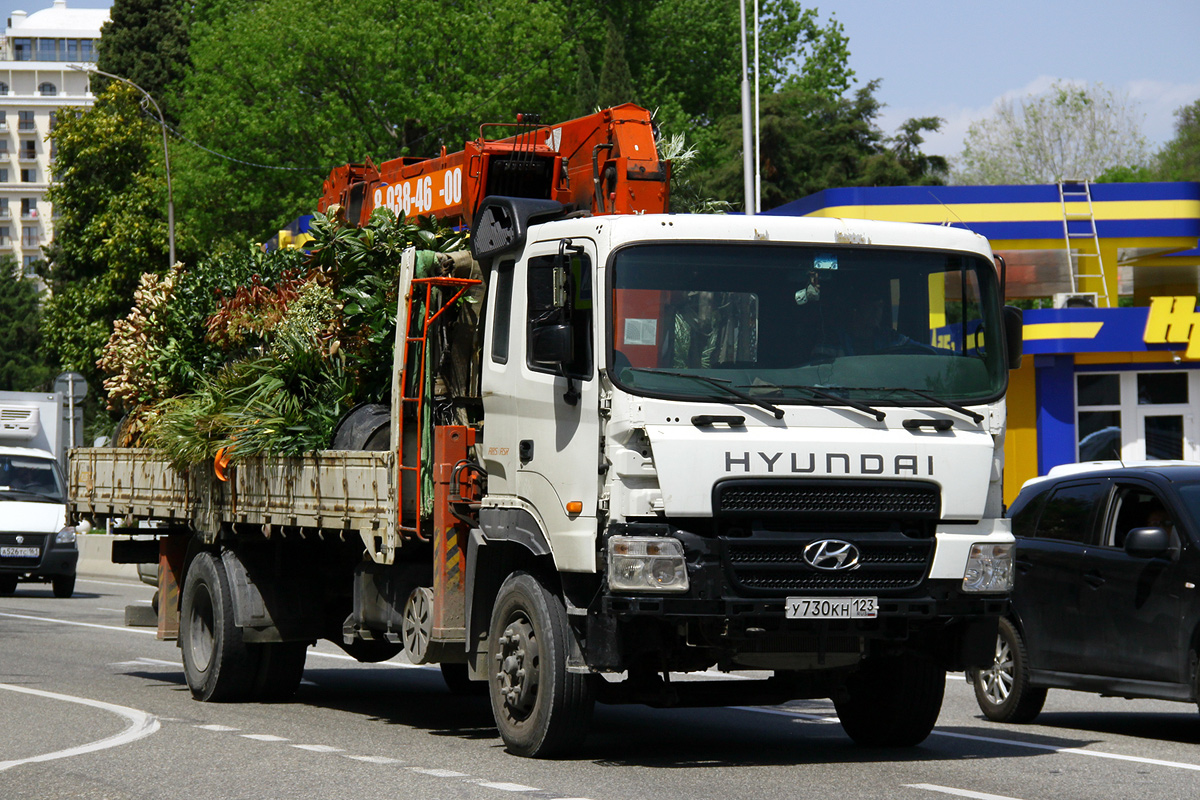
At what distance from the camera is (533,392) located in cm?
859

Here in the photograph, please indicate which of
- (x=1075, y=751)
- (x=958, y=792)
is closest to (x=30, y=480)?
(x=1075, y=751)

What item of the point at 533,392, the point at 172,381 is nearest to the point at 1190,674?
the point at 533,392

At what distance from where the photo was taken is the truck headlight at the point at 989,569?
8.22 m

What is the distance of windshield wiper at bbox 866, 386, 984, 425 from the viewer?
27.2ft

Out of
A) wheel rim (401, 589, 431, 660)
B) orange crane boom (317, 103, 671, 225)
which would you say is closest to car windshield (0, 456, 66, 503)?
orange crane boom (317, 103, 671, 225)

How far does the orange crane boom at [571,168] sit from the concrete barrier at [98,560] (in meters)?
20.3

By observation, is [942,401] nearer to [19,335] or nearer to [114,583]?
[114,583]

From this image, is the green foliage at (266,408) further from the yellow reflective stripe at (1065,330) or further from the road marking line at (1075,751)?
the yellow reflective stripe at (1065,330)

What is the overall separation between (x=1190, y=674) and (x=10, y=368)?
88485 millimetres

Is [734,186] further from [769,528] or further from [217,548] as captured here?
[769,528]

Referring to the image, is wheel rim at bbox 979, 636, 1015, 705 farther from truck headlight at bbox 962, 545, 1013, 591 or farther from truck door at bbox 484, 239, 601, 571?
truck door at bbox 484, 239, 601, 571

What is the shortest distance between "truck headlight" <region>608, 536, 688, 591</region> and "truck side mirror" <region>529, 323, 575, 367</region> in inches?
38.7

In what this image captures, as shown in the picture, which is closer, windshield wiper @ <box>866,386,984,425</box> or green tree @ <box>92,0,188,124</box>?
windshield wiper @ <box>866,386,984,425</box>

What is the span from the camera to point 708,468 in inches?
306
